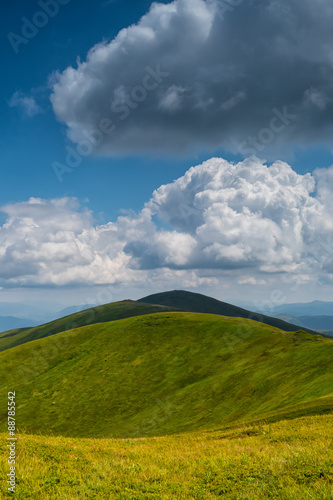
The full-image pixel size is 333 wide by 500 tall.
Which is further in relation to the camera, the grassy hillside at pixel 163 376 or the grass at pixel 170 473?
the grassy hillside at pixel 163 376

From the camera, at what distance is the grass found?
35.4ft

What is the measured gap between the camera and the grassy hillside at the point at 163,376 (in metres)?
59.4

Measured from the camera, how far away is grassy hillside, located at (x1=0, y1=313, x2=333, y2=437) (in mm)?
59441

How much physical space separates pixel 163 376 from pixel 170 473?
87.3m

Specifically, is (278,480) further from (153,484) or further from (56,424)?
(56,424)

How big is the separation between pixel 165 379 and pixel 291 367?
40.7m

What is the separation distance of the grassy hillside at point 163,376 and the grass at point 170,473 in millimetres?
18634

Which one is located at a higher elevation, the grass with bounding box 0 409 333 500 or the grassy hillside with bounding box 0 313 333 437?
the grass with bounding box 0 409 333 500

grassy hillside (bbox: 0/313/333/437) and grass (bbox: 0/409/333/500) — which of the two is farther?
grassy hillside (bbox: 0/313/333/437)

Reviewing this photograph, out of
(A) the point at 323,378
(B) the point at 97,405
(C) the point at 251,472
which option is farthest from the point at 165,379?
(C) the point at 251,472

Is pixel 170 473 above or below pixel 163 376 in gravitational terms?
above

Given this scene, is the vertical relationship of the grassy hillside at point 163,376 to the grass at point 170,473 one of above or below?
below

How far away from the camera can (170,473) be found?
13.0 metres

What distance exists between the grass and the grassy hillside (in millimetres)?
18634
